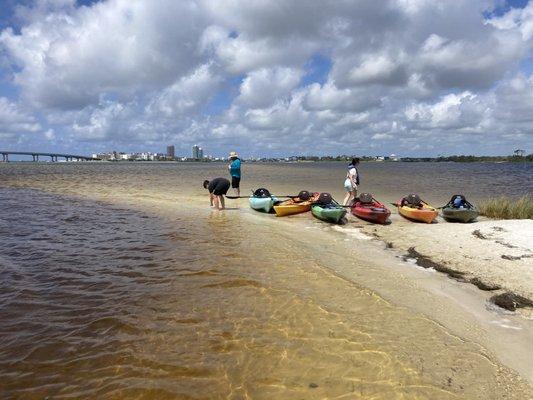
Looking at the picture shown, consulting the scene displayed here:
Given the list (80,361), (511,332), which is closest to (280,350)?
(80,361)

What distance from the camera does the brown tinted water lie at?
4.41 metres

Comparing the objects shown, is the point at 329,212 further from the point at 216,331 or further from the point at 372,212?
the point at 216,331

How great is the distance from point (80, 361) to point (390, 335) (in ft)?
13.9

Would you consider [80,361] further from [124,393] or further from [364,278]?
[364,278]

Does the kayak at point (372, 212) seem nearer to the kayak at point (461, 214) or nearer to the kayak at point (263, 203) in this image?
the kayak at point (461, 214)

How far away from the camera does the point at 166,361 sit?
15.9 feet

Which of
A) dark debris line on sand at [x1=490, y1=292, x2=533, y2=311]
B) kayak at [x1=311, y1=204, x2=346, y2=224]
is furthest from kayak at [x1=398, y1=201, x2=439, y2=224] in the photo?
dark debris line on sand at [x1=490, y1=292, x2=533, y2=311]

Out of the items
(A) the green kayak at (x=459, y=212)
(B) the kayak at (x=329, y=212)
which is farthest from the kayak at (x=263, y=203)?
(A) the green kayak at (x=459, y=212)

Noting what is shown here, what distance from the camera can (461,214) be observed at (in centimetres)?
1452

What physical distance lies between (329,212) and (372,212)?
5.40 feet

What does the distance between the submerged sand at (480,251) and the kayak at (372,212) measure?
407 mm

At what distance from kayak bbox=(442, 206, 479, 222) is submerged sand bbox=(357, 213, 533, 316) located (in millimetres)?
1319

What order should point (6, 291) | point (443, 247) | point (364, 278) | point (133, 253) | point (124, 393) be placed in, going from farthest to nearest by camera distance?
point (443, 247)
point (133, 253)
point (364, 278)
point (6, 291)
point (124, 393)

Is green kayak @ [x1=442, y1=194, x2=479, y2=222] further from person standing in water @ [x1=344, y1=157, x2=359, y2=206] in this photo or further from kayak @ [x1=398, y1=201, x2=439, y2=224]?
person standing in water @ [x1=344, y1=157, x2=359, y2=206]
